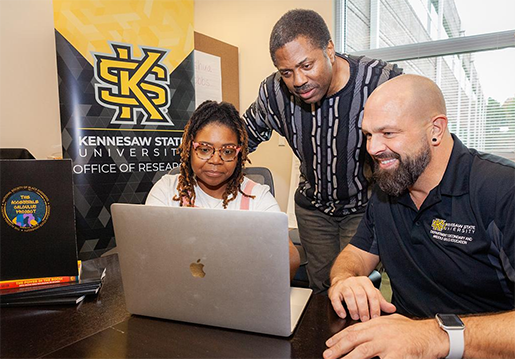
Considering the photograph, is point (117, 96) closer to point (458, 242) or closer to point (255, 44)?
point (255, 44)

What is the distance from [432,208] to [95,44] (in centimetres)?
249

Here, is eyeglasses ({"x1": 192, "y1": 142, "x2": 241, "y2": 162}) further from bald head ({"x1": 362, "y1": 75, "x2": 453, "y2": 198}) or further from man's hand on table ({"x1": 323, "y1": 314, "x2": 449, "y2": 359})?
man's hand on table ({"x1": 323, "y1": 314, "x2": 449, "y2": 359})

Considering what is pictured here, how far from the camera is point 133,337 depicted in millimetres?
842

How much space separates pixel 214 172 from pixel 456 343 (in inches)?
38.6

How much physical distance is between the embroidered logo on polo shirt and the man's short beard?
0.44ft

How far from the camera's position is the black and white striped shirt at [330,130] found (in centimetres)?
163

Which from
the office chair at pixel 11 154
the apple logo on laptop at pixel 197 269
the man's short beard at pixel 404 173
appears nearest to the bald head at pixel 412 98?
the man's short beard at pixel 404 173

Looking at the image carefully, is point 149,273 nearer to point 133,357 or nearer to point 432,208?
point 133,357

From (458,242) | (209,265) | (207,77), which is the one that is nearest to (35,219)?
(209,265)

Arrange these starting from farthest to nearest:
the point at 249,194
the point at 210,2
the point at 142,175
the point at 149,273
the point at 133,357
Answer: the point at 210,2, the point at 142,175, the point at 249,194, the point at 149,273, the point at 133,357

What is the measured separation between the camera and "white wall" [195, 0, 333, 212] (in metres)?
3.98

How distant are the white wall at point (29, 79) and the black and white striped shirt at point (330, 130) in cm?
195

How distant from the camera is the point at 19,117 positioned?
9.25ft

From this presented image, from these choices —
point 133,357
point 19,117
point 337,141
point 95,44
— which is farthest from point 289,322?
point 19,117
